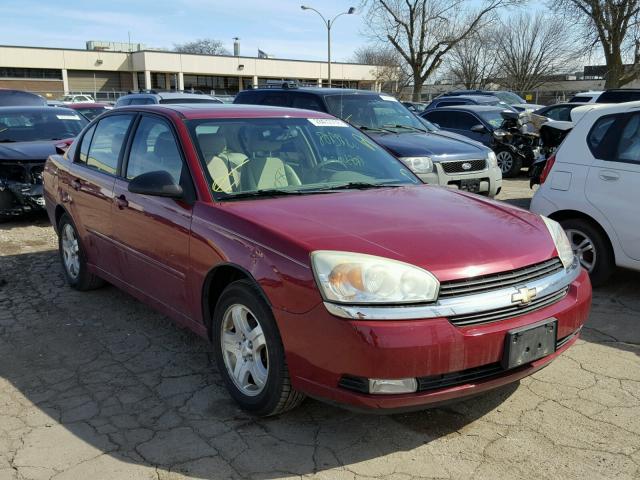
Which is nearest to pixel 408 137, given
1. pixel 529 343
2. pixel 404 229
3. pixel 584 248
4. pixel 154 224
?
pixel 584 248

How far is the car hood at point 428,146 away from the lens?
8.06 metres

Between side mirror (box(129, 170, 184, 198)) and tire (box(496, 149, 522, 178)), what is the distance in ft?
35.2

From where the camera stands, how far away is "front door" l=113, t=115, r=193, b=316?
11.9 feet

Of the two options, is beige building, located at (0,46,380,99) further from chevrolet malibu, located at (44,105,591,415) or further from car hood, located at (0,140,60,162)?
chevrolet malibu, located at (44,105,591,415)

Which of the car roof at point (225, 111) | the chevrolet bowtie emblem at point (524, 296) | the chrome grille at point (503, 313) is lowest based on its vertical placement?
the chrome grille at point (503, 313)

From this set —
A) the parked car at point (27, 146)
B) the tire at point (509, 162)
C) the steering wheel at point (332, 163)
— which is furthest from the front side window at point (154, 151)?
the tire at point (509, 162)

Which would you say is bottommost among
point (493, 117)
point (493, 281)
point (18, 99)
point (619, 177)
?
point (493, 281)

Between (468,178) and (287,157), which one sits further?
(468,178)

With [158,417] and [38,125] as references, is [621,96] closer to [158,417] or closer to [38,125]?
[38,125]

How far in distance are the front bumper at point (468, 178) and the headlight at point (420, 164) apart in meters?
0.07

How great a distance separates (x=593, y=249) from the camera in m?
5.24

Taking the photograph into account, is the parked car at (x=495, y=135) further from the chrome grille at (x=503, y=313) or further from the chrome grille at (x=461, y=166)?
the chrome grille at (x=503, y=313)

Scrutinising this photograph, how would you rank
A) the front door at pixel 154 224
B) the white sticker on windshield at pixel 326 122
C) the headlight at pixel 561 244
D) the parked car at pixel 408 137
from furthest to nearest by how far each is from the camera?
1. the parked car at pixel 408 137
2. the white sticker on windshield at pixel 326 122
3. the front door at pixel 154 224
4. the headlight at pixel 561 244

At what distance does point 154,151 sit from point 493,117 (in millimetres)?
10989
